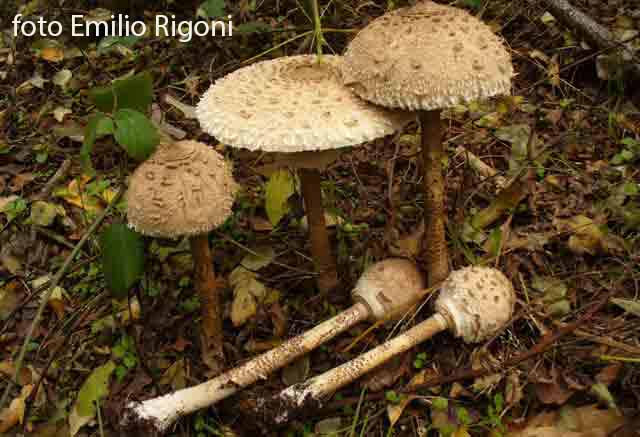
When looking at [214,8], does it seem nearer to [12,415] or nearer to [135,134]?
[135,134]

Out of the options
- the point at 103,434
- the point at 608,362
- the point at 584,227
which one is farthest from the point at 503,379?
the point at 103,434

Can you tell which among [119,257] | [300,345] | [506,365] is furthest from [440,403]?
[119,257]

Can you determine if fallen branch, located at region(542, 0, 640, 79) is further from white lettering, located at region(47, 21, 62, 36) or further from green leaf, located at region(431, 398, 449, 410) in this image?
white lettering, located at region(47, 21, 62, 36)

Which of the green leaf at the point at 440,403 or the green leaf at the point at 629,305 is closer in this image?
the green leaf at the point at 440,403

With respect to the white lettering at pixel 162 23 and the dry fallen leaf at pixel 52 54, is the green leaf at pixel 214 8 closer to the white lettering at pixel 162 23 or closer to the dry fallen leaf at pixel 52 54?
the white lettering at pixel 162 23

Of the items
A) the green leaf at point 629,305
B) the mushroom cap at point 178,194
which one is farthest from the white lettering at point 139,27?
the green leaf at point 629,305

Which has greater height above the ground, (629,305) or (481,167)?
(481,167)

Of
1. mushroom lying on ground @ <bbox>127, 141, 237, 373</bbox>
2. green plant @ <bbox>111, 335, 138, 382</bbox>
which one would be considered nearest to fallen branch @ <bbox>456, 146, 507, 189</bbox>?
mushroom lying on ground @ <bbox>127, 141, 237, 373</bbox>
